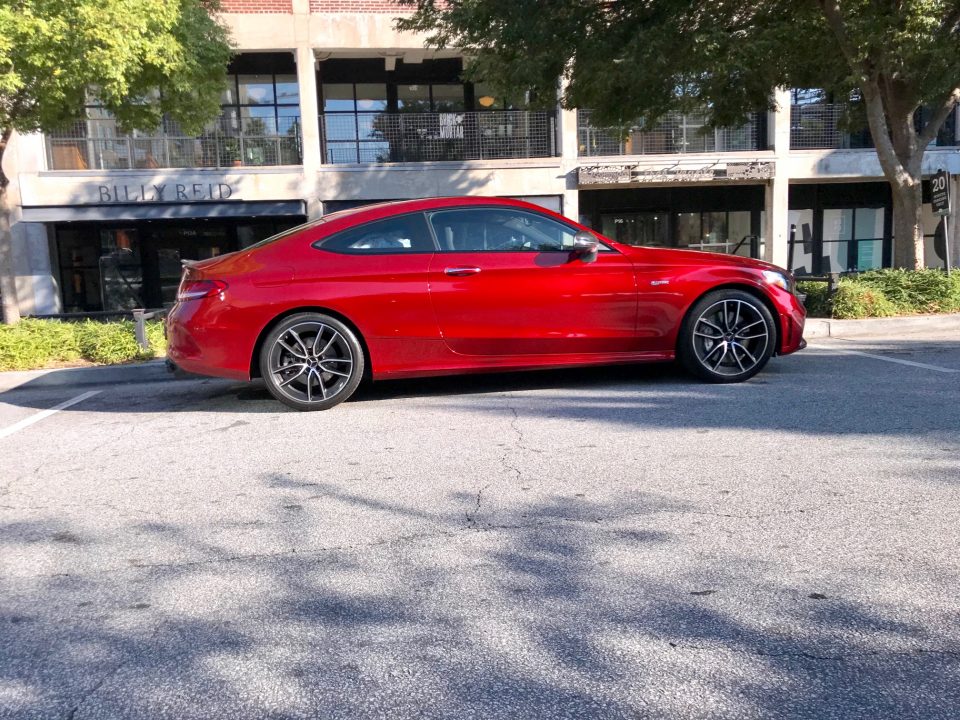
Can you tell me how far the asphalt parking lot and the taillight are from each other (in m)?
1.01

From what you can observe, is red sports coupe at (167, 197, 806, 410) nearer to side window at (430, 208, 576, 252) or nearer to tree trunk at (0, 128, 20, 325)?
side window at (430, 208, 576, 252)

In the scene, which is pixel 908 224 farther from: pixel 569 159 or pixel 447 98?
pixel 447 98

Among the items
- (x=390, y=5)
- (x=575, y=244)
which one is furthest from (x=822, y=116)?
(x=575, y=244)

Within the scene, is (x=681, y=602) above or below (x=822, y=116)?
below

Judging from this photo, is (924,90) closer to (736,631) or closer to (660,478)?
(660,478)

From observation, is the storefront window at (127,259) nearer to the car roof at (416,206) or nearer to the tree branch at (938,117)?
the tree branch at (938,117)

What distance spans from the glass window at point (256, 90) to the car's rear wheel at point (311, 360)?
54.0 ft

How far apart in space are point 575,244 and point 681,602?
3.70 m

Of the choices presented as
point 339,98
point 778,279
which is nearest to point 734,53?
point 778,279

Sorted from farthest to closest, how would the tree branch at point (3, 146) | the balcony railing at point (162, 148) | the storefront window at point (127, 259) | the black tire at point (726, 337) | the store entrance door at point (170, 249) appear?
1. the store entrance door at point (170, 249)
2. the storefront window at point (127, 259)
3. the balcony railing at point (162, 148)
4. the tree branch at point (3, 146)
5. the black tire at point (726, 337)

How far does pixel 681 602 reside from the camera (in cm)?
265

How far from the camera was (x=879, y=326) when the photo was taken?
9.77 metres

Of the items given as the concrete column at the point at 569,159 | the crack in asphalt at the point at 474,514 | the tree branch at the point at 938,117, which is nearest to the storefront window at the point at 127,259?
the concrete column at the point at 569,159

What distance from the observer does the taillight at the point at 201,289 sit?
5762mm
